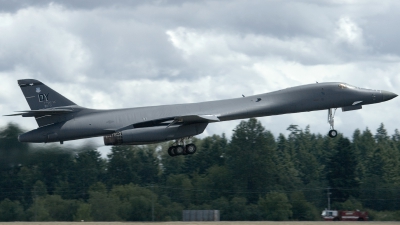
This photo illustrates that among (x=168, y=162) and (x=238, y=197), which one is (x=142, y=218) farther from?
(x=168, y=162)

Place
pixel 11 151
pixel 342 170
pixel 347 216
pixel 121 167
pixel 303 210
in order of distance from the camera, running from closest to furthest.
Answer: pixel 11 151 → pixel 347 216 → pixel 303 210 → pixel 342 170 → pixel 121 167

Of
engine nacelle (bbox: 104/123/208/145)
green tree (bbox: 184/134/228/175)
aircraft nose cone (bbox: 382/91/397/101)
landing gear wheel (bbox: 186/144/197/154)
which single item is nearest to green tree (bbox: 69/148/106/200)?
green tree (bbox: 184/134/228/175)

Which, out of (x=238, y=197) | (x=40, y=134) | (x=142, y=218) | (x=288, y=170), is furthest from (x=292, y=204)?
(x=40, y=134)

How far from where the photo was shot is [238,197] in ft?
214

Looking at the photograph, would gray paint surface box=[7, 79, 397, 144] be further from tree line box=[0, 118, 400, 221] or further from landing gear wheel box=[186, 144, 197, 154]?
tree line box=[0, 118, 400, 221]

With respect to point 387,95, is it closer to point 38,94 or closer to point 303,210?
point 38,94

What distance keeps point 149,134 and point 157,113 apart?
1444 millimetres

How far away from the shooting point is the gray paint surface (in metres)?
33.2

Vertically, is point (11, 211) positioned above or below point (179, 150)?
below

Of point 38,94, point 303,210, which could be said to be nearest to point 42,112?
point 38,94

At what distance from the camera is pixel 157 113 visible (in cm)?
3400

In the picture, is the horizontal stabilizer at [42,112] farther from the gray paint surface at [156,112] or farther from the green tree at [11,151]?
the green tree at [11,151]

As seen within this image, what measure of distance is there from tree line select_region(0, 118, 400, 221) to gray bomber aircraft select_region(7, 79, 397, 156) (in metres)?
6.56

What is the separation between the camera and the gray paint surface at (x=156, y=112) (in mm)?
33219
